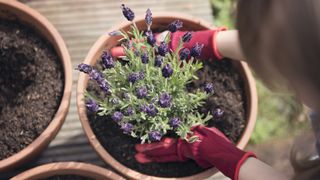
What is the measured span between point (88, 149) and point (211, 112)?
1.16ft

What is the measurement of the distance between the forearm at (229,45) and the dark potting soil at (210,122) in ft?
0.22

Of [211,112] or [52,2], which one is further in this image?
[52,2]

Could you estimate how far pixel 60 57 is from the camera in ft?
4.39

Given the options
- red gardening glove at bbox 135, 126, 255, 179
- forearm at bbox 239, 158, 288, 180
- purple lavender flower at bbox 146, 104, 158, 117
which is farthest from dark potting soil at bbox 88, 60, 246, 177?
purple lavender flower at bbox 146, 104, 158, 117

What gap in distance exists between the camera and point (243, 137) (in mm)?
1283

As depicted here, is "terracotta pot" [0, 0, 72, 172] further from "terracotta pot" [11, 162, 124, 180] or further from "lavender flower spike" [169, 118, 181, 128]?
"lavender flower spike" [169, 118, 181, 128]

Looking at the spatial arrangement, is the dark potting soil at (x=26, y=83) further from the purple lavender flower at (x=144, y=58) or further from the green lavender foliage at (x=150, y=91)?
the purple lavender flower at (x=144, y=58)

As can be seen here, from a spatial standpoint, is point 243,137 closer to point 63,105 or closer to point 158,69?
point 158,69

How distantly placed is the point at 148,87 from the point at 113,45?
0.25 m

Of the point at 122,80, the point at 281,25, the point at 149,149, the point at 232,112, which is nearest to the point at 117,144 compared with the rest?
the point at 149,149

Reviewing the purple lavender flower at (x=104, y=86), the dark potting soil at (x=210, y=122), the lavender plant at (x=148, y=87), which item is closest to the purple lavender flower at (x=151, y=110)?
the lavender plant at (x=148, y=87)

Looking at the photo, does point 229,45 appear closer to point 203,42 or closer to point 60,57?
point 203,42

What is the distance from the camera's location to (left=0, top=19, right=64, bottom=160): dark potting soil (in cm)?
130

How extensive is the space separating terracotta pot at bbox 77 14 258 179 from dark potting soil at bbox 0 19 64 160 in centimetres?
9
